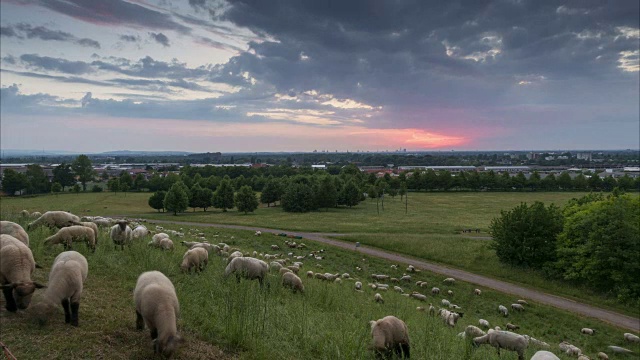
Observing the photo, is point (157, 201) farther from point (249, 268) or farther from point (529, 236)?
point (249, 268)

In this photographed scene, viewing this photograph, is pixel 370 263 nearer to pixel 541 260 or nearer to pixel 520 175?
pixel 541 260

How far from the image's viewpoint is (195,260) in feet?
48.9

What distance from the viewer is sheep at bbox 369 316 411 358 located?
30.2 feet

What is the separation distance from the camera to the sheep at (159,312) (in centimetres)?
728

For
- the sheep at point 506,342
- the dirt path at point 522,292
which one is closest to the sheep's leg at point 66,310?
the sheep at point 506,342

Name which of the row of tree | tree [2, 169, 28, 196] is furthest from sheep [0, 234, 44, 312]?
tree [2, 169, 28, 196]

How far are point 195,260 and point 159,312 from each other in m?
7.53

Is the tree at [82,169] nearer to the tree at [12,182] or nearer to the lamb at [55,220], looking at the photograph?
the tree at [12,182]

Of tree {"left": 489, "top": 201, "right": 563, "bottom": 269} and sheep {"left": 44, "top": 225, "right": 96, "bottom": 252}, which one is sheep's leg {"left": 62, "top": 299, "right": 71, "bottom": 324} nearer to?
sheep {"left": 44, "top": 225, "right": 96, "bottom": 252}

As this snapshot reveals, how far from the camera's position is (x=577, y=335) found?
23.3 metres

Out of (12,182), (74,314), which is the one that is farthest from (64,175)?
(74,314)

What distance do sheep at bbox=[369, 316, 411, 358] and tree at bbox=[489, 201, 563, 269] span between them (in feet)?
Result: 111

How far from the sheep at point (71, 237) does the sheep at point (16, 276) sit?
5.85 metres

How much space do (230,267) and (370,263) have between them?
2467 centimetres
